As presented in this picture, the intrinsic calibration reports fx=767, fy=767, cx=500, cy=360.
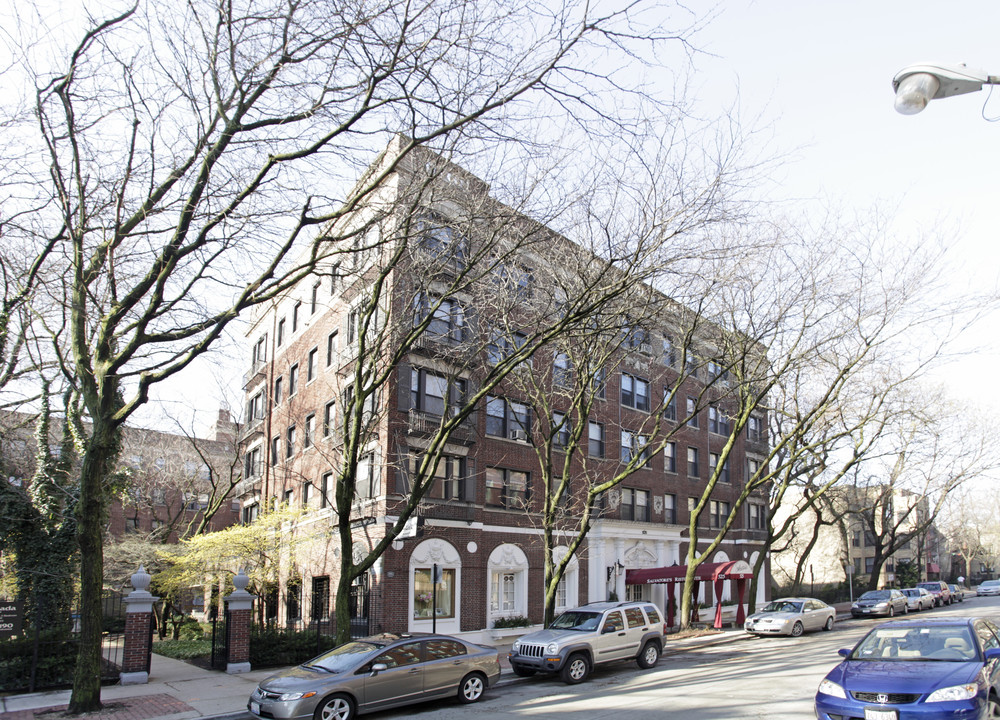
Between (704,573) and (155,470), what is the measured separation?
26520 mm

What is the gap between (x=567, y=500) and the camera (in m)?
30.0

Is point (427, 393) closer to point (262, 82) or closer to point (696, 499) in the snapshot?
point (262, 82)

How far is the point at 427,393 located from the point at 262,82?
51.6ft

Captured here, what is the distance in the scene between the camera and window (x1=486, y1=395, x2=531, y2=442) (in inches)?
1120

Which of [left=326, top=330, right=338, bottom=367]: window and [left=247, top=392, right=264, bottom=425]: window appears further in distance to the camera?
[left=247, top=392, right=264, bottom=425]: window

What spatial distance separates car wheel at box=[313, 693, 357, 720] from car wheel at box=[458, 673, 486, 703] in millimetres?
2206

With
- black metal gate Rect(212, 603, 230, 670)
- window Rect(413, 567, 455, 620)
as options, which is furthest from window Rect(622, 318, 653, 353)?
black metal gate Rect(212, 603, 230, 670)

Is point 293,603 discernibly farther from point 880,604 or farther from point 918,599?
point 918,599

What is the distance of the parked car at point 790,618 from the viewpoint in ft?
83.3

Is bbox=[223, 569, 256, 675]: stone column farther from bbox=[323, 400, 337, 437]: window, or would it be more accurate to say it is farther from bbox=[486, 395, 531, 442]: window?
bbox=[486, 395, 531, 442]: window

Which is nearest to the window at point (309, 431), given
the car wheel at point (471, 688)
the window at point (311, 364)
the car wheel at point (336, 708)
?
the window at point (311, 364)

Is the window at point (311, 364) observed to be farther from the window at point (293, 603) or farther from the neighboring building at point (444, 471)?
Answer: the window at point (293, 603)

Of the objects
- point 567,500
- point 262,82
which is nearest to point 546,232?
point 262,82

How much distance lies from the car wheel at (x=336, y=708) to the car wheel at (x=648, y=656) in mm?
7907
